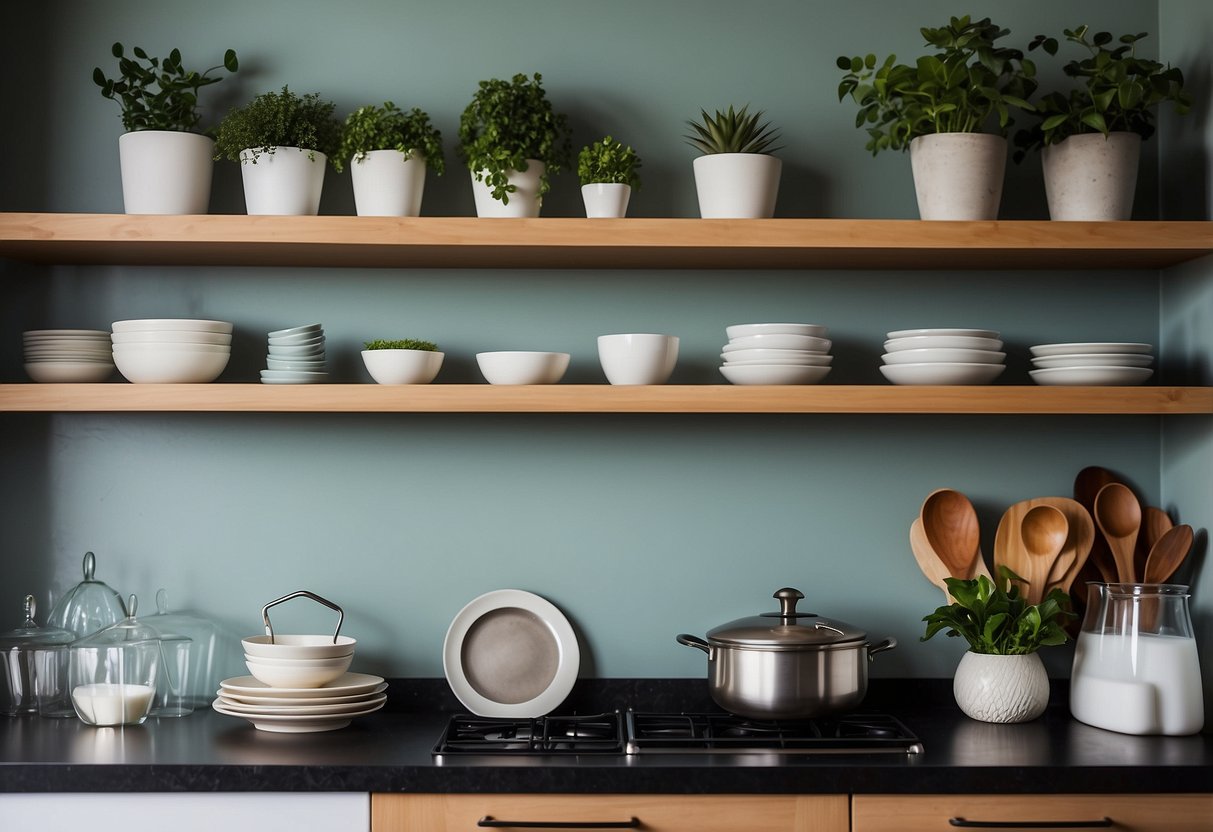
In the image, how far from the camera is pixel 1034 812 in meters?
1.87

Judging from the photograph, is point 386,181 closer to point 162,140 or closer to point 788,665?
point 162,140

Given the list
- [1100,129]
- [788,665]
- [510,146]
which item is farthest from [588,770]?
[1100,129]

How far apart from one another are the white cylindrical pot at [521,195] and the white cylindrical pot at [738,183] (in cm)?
34

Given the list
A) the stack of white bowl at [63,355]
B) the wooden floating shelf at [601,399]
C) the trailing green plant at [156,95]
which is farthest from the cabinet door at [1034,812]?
the trailing green plant at [156,95]

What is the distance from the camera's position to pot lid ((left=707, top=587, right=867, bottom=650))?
2.12m

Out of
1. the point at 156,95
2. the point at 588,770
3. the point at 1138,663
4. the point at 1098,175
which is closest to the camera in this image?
the point at 588,770

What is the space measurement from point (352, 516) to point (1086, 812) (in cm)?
158

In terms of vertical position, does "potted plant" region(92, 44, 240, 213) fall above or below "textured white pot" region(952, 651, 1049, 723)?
above

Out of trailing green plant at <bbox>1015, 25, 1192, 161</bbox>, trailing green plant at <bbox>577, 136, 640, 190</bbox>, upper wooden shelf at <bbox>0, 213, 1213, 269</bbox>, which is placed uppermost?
trailing green plant at <bbox>1015, 25, 1192, 161</bbox>

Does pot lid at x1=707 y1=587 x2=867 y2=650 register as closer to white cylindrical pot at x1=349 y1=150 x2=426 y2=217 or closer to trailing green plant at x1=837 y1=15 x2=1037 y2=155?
trailing green plant at x1=837 y1=15 x2=1037 y2=155

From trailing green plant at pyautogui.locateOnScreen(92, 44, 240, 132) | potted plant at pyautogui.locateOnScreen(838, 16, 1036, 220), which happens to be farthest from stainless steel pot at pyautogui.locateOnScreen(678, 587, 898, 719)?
trailing green plant at pyautogui.locateOnScreen(92, 44, 240, 132)

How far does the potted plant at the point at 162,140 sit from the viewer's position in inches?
87.9

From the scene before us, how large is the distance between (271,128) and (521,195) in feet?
1.76

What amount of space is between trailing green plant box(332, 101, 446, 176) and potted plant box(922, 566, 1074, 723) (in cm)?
142
